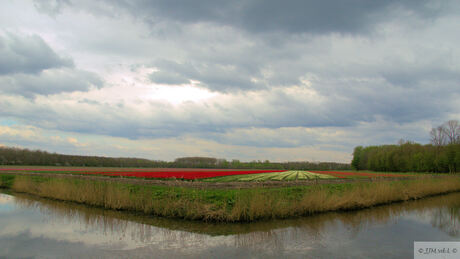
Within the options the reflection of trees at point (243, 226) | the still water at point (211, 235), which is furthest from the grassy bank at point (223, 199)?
the still water at point (211, 235)

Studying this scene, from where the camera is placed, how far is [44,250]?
415 inches

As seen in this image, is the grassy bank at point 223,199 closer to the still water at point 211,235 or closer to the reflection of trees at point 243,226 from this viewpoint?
the reflection of trees at point 243,226

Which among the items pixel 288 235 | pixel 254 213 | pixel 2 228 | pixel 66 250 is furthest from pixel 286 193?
pixel 2 228

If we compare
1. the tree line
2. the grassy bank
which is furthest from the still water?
the tree line

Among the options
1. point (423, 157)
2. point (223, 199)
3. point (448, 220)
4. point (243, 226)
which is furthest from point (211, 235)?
point (423, 157)

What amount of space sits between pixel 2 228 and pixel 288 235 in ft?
45.8

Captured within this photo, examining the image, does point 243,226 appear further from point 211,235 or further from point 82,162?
point 82,162

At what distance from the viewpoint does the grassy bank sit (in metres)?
15.2

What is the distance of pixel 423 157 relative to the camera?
234ft

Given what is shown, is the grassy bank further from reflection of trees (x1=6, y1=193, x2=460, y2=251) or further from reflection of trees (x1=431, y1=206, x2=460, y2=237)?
reflection of trees (x1=431, y1=206, x2=460, y2=237)

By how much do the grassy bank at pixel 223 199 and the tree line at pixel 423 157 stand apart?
5224cm

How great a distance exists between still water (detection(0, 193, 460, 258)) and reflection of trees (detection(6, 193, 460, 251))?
1.5 inches

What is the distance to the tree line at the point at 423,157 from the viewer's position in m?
65.8

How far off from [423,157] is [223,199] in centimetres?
7279
